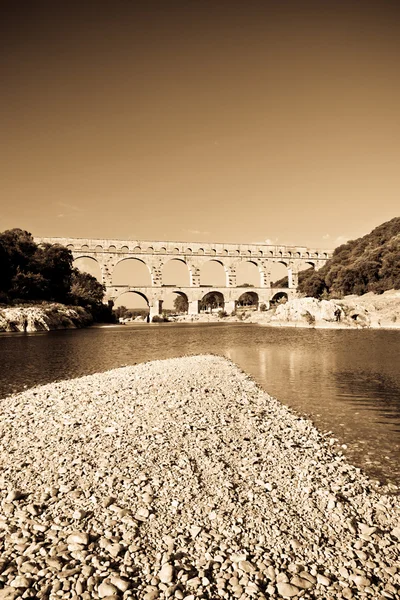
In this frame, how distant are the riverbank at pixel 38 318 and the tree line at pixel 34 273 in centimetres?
273

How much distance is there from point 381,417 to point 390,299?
3980 cm

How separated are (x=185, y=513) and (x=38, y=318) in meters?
38.0

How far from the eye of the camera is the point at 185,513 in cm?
391

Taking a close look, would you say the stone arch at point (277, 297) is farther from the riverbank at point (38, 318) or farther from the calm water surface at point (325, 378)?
the calm water surface at point (325, 378)

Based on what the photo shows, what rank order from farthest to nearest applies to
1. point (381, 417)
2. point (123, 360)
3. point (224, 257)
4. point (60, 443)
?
point (224, 257), point (123, 360), point (381, 417), point (60, 443)

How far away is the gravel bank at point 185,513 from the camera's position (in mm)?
2949

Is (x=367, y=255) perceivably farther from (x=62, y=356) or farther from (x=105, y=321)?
(x=62, y=356)

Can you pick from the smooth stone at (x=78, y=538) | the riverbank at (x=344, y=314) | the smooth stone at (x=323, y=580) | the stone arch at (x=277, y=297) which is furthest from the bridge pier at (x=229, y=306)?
the smooth stone at (x=323, y=580)

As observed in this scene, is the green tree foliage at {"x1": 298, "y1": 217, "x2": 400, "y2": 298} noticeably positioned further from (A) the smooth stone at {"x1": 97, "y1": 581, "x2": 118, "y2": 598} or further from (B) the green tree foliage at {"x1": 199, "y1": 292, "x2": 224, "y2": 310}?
(A) the smooth stone at {"x1": 97, "y1": 581, "x2": 118, "y2": 598}

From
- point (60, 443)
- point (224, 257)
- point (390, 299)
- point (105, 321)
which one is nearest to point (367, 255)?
point (390, 299)

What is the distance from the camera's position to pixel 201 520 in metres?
3.80

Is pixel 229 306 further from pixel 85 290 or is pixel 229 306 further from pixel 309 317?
pixel 309 317

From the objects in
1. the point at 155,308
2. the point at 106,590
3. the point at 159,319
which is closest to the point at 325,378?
the point at 106,590

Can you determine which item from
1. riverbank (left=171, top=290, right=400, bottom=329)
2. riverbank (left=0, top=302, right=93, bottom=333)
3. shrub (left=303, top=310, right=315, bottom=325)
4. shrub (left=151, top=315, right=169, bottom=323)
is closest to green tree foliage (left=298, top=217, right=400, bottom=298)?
riverbank (left=171, top=290, right=400, bottom=329)
